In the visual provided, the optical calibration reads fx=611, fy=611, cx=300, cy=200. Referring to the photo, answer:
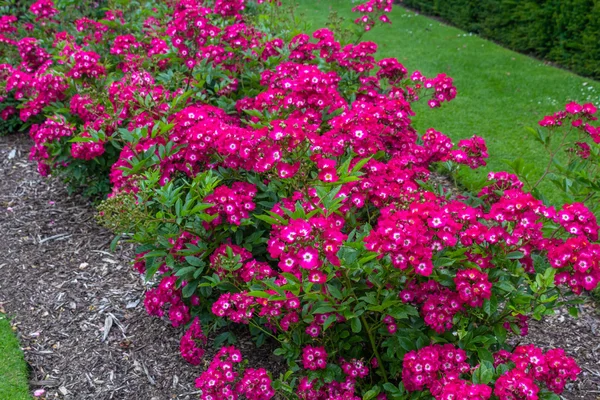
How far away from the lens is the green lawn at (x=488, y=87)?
592cm

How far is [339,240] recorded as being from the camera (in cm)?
220

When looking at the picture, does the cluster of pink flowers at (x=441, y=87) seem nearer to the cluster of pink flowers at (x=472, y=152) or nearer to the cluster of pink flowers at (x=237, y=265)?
the cluster of pink flowers at (x=472, y=152)

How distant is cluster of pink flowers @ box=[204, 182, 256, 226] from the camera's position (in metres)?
2.79

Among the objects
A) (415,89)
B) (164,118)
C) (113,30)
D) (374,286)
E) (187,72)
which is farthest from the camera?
(113,30)

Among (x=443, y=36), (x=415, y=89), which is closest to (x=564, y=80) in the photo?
(x=443, y=36)

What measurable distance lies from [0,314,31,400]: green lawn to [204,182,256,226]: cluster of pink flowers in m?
1.35

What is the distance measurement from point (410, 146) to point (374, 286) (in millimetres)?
1007

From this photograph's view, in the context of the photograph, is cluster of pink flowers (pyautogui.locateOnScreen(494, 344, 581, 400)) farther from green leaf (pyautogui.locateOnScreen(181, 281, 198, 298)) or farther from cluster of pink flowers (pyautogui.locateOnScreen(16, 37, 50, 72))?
cluster of pink flowers (pyautogui.locateOnScreen(16, 37, 50, 72))

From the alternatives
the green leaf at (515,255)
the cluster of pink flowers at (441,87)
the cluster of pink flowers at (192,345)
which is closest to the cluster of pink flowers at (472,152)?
the cluster of pink flowers at (441,87)

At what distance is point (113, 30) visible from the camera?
18.7 feet

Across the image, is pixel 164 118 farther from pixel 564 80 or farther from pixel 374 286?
pixel 564 80

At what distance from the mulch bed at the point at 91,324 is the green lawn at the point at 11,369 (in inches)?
2.4

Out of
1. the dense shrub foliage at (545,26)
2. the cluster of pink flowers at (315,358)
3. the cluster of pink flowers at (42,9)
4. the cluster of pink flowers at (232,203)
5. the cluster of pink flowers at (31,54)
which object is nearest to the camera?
the cluster of pink flowers at (315,358)

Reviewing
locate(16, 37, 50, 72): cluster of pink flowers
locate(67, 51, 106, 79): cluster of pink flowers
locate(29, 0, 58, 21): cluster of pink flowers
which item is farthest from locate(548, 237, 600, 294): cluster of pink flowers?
locate(29, 0, 58, 21): cluster of pink flowers
